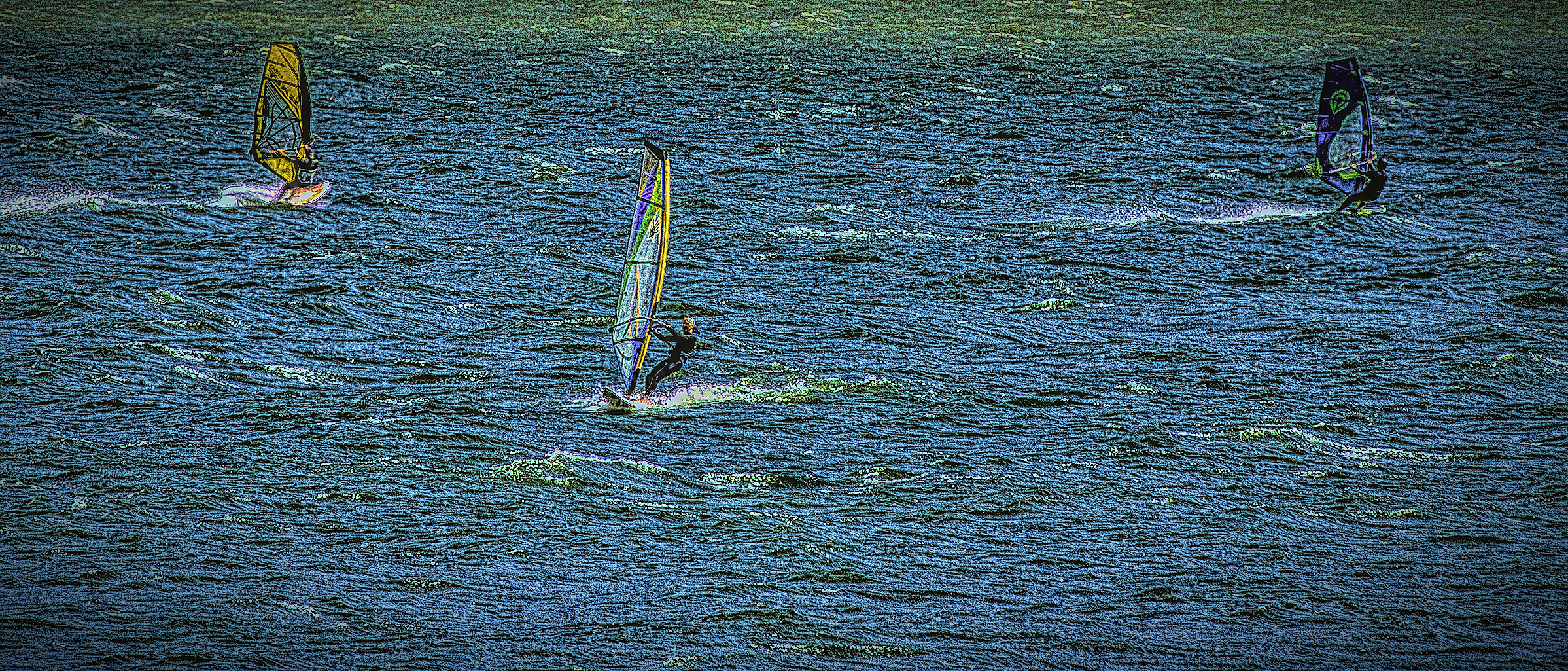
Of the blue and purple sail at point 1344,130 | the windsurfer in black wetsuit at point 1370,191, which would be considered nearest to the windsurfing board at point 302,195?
the blue and purple sail at point 1344,130

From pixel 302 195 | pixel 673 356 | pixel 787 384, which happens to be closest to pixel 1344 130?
pixel 787 384

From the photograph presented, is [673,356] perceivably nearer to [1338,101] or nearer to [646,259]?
[646,259]

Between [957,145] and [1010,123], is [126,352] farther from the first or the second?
[1010,123]

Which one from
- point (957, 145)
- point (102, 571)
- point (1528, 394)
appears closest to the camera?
point (102, 571)

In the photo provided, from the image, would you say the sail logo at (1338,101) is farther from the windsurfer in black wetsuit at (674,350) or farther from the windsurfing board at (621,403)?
the windsurfing board at (621,403)

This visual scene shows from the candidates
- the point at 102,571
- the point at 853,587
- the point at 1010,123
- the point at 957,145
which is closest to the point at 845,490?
the point at 853,587

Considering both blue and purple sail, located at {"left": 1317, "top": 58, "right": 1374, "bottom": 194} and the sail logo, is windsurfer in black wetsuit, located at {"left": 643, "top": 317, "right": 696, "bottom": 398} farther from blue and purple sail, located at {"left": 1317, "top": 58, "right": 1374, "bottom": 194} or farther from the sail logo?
the sail logo

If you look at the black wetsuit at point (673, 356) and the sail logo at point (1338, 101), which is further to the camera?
the sail logo at point (1338, 101)
